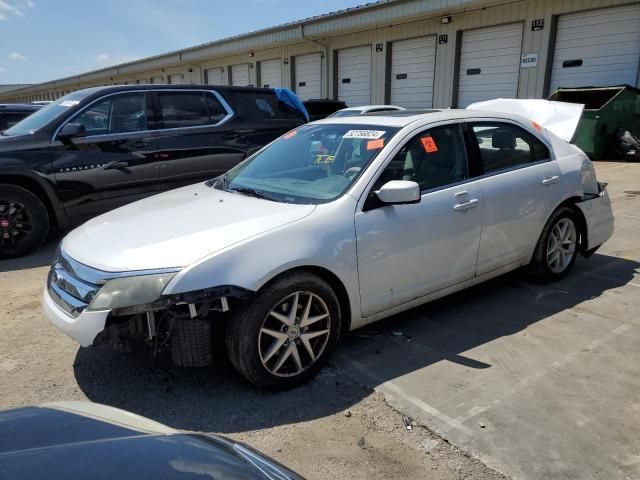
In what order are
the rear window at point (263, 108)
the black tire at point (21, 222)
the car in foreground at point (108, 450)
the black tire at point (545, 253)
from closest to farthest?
the car in foreground at point (108, 450)
the black tire at point (545, 253)
the black tire at point (21, 222)
the rear window at point (263, 108)

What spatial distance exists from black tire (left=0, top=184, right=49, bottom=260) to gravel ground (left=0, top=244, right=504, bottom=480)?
227cm

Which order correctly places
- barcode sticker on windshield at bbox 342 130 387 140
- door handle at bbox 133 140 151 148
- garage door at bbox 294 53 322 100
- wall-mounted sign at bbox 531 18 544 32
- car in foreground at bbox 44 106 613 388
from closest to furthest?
car in foreground at bbox 44 106 613 388 → barcode sticker on windshield at bbox 342 130 387 140 → door handle at bbox 133 140 151 148 → wall-mounted sign at bbox 531 18 544 32 → garage door at bbox 294 53 322 100

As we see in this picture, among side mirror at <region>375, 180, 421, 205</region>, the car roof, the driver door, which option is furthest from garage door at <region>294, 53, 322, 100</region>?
side mirror at <region>375, 180, 421, 205</region>

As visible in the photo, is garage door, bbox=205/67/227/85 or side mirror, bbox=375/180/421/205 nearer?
side mirror, bbox=375/180/421/205

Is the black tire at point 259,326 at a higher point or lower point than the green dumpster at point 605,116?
lower

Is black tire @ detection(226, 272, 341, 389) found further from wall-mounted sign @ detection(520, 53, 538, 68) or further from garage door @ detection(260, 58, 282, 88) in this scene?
garage door @ detection(260, 58, 282, 88)

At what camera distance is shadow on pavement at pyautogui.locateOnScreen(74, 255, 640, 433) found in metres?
2.83

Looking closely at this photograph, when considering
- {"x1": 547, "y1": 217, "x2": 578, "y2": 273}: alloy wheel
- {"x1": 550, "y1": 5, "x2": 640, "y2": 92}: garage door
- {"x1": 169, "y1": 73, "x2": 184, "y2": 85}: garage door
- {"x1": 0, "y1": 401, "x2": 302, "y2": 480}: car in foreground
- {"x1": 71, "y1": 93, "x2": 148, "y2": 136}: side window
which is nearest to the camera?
{"x1": 0, "y1": 401, "x2": 302, "y2": 480}: car in foreground

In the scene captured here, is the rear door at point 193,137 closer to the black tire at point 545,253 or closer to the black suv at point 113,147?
the black suv at point 113,147

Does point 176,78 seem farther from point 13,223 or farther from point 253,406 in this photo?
point 253,406

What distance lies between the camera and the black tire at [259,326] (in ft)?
9.08

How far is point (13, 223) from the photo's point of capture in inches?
223

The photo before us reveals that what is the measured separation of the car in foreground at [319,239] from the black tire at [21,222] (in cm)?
260

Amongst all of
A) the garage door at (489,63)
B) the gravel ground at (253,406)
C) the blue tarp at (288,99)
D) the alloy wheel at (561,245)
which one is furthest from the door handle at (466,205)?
the garage door at (489,63)
